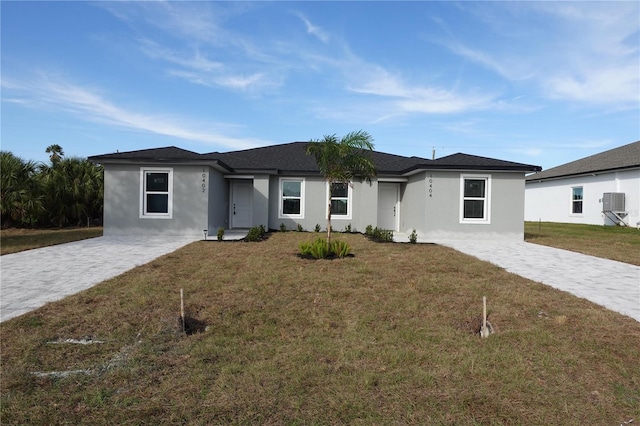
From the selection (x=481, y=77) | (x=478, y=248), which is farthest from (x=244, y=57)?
(x=478, y=248)

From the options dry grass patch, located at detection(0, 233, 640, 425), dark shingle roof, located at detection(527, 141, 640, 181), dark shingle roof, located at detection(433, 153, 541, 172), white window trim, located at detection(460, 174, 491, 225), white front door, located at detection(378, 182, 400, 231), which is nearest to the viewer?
dry grass patch, located at detection(0, 233, 640, 425)

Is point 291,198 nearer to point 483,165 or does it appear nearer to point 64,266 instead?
point 483,165

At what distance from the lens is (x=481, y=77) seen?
599 inches

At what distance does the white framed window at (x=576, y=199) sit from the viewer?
23.4 meters

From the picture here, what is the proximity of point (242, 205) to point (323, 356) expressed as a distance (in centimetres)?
1468

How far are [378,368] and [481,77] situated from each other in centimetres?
1485

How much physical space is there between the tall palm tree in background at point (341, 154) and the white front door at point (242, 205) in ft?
26.5

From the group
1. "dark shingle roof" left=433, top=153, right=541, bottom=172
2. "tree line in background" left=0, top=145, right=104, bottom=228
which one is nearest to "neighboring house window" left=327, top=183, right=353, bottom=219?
"dark shingle roof" left=433, top=153, right=541, bottom=172

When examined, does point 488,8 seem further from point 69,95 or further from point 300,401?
point 69,95

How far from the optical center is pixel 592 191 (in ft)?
72.7

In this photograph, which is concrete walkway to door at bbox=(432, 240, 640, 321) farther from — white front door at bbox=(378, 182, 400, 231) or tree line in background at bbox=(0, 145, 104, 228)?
tree line in background at bbox=(0, 145, 104, 228)

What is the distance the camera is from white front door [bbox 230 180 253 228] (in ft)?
59.1

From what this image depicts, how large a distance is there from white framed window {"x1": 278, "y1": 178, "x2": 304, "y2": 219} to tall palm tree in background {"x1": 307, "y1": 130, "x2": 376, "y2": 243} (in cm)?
644

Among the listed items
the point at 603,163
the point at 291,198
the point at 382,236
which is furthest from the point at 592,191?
the point at 291,198
